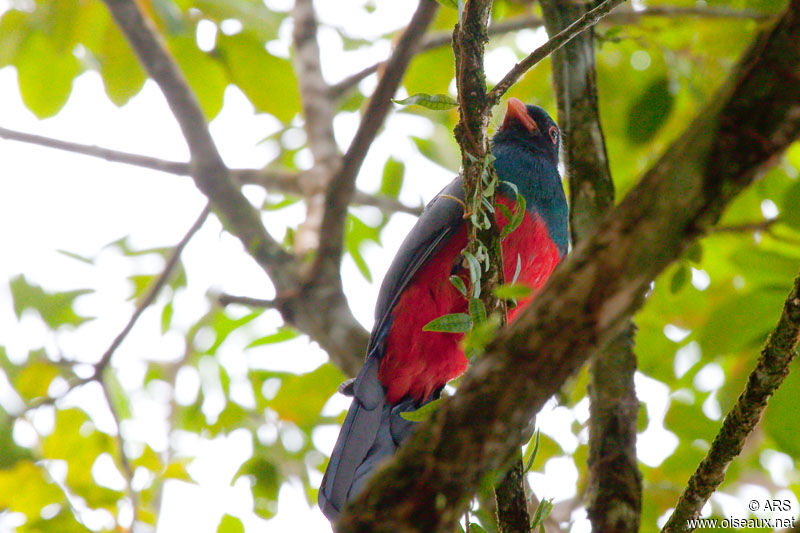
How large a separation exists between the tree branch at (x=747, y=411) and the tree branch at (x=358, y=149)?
203cm

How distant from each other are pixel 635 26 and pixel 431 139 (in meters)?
1.28

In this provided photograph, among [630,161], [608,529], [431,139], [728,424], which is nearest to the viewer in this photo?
[728,424]

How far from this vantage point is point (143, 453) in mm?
3732

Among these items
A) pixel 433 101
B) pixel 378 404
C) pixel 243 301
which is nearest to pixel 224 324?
pixel 243 301

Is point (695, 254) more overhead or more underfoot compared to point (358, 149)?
more underfoot

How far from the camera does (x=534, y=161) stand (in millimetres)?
3594

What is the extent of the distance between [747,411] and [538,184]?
74.6 inches

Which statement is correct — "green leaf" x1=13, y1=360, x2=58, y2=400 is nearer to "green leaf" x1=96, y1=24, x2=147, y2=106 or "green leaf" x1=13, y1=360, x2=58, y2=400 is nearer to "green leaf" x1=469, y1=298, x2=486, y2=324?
"green leaf" x1=96, y1=24, x2=147, y2=106

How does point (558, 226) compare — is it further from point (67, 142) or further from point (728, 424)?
point (67, 142)

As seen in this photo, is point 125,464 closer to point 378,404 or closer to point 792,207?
point 378,404

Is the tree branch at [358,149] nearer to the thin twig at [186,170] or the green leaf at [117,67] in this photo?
the thin twig at [186,170]

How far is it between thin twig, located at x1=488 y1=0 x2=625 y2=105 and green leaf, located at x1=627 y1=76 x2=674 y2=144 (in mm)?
1567

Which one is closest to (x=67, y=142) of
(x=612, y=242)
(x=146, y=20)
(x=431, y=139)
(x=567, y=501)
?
(x=146, y=20)

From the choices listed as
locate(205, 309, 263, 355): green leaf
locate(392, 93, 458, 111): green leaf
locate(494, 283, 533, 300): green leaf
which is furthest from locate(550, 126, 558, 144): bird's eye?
locate(494, 283, 533, 300): green leaf
